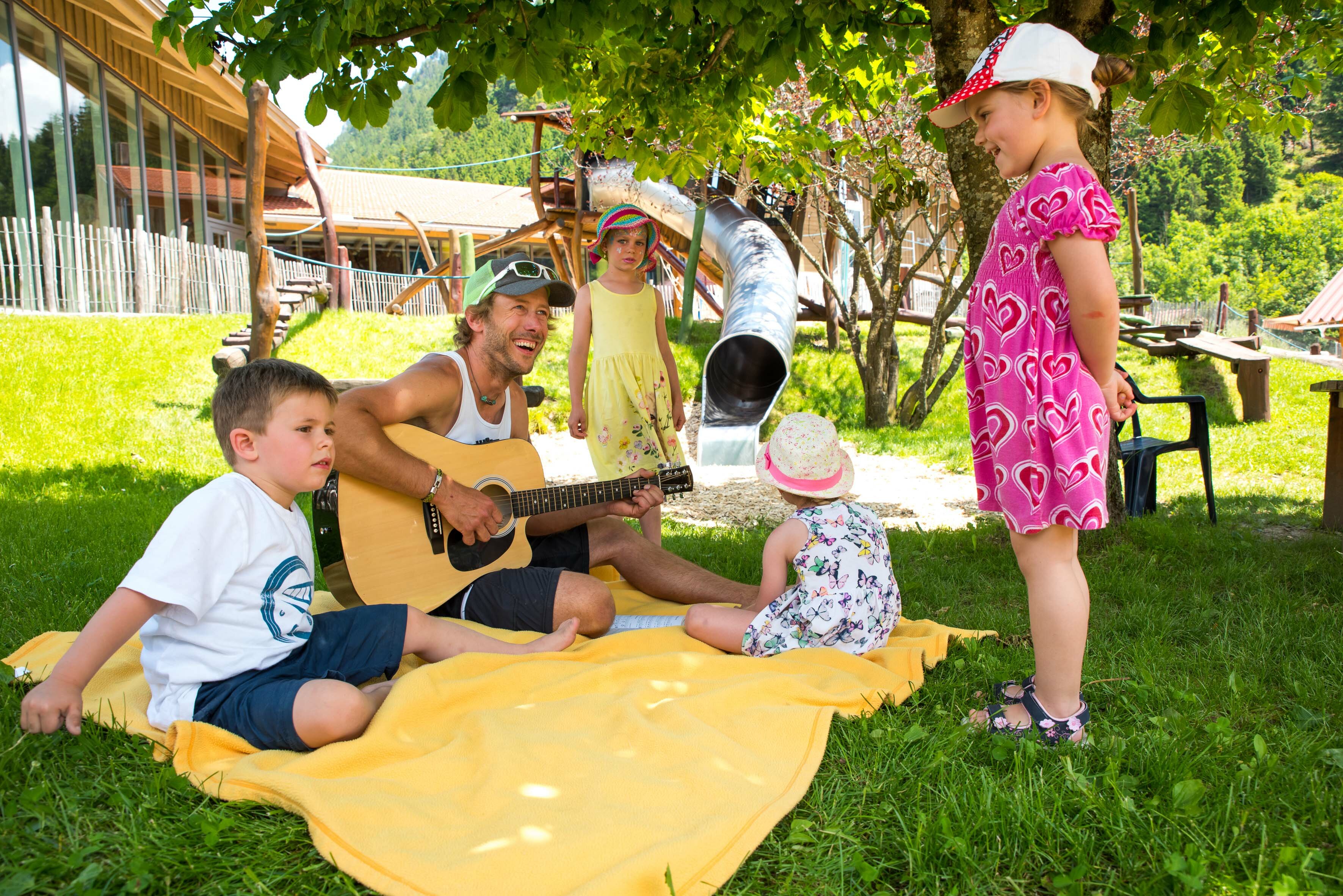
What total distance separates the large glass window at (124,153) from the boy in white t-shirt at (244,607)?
14275mm

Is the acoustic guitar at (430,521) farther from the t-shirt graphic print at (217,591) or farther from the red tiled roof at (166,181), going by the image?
the red tiled roof at (166,181)

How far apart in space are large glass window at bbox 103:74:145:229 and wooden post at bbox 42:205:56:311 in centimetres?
324

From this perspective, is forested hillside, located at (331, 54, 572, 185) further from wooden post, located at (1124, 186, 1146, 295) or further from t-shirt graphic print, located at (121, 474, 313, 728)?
t-shirt graphic print, located at (121, 474, 313, 728)

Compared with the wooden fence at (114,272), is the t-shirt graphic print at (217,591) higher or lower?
lower

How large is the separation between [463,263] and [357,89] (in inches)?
463

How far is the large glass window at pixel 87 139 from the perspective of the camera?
1296 centimetres

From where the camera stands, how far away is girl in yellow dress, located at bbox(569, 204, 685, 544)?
16.1ft

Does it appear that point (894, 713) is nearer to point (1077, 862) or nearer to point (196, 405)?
point (1077, 862)

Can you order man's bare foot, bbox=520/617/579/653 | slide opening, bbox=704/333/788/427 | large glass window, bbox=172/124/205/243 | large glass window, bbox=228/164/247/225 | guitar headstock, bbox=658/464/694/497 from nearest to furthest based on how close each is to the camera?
man's bare foot, bbox=520/617/579/653, guitar headstock, bbox=658/464/694/497, slide opening, bbox=704/333/788/427, large glass window, bbox=172/124/205/243, large glass window, bbox=228/164/247/225

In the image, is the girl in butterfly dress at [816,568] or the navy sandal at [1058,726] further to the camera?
the girl in butterfly dress at [816,568]

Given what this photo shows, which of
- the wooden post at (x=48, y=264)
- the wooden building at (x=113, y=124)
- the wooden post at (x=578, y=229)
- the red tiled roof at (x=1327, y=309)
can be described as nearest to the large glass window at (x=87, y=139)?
the wooden building at (x=113, y=124)

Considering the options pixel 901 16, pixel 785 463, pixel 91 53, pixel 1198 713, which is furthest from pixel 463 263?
pixel 1198 713

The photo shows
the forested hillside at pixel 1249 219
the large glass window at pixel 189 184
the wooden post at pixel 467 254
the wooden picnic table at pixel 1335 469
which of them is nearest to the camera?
the wooden picnic table at pixel 1335 469

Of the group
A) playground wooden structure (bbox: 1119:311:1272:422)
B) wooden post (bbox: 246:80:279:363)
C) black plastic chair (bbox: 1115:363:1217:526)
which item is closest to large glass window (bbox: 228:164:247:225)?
wooden post (bbox: 246:80:279:363)
